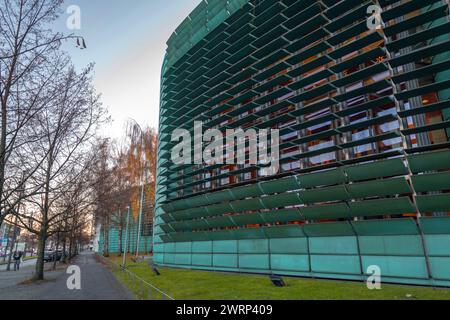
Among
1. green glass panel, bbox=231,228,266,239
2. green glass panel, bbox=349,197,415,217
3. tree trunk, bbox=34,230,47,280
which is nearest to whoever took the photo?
green glass panel, bbox=349,197,415,217

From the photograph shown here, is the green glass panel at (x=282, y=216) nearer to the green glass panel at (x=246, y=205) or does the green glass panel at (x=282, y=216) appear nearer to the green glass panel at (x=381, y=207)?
the green glass panel at (x=246, y=205)

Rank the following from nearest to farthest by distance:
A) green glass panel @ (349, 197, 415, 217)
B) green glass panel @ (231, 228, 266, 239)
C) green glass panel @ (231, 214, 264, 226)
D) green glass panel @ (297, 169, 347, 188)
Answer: green glass panel @ (349, 197, 415, 217)
green glass panel @ (297, 169, 347, 188)
green glass panel @ (231, 228, 266, 239)
green glass panel @ (231, 214, 264, 226)

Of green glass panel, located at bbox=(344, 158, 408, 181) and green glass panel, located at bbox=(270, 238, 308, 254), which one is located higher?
green glass panel, located at bbox=(344, 158, 408, 181)

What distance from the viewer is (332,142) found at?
49.7 feet

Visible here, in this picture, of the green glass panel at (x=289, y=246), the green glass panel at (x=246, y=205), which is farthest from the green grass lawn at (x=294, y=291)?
the green glass panel at (x=246, y=205)

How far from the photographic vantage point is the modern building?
36.3ft

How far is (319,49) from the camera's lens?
1458cm

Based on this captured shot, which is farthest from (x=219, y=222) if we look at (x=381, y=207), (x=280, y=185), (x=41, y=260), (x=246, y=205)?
(x=41, y=260)

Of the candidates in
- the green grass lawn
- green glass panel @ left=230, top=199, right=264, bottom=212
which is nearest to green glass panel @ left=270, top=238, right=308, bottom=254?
the green grass lawn

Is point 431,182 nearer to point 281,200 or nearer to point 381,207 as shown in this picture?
point 381,207

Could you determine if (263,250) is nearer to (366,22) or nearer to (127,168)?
(366,22)

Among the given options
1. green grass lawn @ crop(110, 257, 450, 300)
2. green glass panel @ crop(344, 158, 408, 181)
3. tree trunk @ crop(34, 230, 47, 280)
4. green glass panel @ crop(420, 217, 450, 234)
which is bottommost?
green grass lawn @ crop(110, 257, 450, 300)

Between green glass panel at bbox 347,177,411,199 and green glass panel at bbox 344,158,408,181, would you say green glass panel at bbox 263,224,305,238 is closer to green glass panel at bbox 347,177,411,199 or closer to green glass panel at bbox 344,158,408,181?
green glass panel at bbox 347,177,411,199

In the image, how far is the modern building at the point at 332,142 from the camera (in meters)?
11.1
